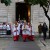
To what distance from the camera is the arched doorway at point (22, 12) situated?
3866 centimetres

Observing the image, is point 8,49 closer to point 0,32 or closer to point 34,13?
point 0,32

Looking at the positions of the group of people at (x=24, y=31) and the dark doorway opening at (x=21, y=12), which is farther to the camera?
the dark doorway opening at (x=21, y=12)

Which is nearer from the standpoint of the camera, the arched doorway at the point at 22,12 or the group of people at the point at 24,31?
the group of people at the point at 24,31

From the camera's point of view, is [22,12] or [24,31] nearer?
[24,31]

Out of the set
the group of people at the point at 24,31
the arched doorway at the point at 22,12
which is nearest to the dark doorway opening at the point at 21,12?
the arched doorway at the point at 22,12

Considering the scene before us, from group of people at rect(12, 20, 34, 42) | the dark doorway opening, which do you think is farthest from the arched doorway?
group of people at rect(12, 20, 34, 42)

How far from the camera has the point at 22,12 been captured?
3894cm

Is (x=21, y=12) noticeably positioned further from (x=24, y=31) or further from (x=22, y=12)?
(x=24, y=31)

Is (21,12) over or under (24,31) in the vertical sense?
over

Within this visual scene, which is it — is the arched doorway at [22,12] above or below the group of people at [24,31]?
above

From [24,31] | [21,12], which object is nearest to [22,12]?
[21,12]

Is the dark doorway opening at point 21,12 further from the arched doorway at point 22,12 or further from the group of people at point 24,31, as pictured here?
the group of people at point 24,31

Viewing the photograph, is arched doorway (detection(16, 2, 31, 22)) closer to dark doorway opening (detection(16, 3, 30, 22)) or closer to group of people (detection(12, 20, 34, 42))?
dark doorway opening (detection(16, 3, 30, 22))

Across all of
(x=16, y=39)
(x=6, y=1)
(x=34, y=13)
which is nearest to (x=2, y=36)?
(x=16, y=39)
